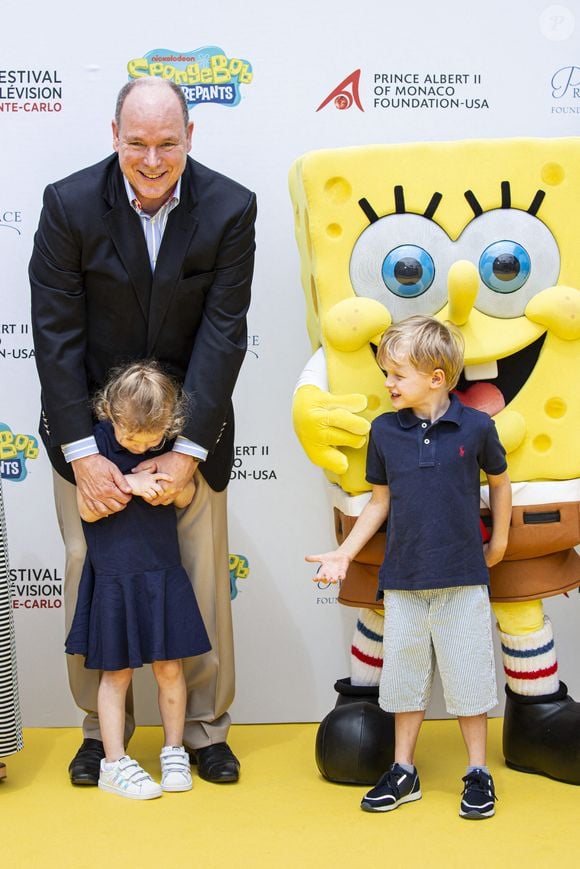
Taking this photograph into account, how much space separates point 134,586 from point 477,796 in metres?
0.80

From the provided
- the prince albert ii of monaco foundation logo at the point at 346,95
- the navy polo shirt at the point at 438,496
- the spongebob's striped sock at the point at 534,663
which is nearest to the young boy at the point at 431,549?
the navy polo shirt at the point at 438,496

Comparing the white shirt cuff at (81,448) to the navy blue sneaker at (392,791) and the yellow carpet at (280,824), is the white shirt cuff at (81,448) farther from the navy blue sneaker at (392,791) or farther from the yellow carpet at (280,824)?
the navy blue sneaker at (392,791)

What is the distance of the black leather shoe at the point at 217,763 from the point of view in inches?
96.8

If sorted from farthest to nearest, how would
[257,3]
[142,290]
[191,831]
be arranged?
1. [257,3]
2. [142,290]
3. [191,831]

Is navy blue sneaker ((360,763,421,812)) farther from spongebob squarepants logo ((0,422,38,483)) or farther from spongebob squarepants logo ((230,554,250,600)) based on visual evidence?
spongebob squarepants logo ((0,422,38,483))

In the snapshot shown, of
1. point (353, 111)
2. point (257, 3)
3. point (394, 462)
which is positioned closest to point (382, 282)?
point (394, 462)

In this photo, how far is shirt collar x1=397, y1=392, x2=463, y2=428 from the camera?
7.55 feet

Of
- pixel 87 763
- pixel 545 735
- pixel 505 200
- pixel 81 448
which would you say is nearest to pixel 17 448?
pixel 81 448

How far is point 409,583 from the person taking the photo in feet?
7.52

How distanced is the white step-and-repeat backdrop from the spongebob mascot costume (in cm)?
45

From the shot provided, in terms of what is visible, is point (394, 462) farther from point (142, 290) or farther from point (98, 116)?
point (98, 116)

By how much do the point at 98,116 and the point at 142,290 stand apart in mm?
708

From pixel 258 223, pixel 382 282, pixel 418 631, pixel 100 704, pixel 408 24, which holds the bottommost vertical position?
pixel 100 704

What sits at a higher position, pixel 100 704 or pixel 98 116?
pixel 98 116
